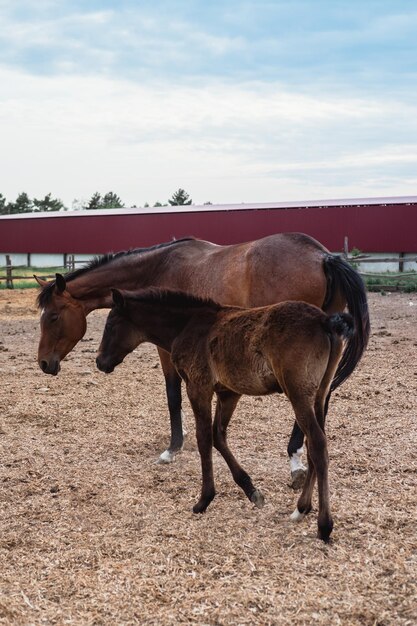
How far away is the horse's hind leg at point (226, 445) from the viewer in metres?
4.45

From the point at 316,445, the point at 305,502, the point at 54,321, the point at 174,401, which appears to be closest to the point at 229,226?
the point at 54,321

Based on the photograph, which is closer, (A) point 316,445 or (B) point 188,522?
(A) point 316,445

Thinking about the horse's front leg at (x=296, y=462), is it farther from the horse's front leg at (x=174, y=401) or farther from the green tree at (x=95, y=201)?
the green tree at (x=95, y=201)

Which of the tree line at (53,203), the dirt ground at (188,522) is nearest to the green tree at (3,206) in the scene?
the tree line at (53,203)

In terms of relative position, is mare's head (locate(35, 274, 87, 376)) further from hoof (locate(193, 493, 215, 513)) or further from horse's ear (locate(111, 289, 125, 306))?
hoof (locate(193, 493, 215, 513))

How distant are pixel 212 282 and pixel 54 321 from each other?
1.48 meters

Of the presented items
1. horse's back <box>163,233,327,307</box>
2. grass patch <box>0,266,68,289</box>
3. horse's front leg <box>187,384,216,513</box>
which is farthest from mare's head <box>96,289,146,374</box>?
grass patch <box>0,266,68,289</box>

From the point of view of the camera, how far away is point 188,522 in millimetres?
4137

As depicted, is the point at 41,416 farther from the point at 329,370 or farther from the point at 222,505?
the point at 329,370

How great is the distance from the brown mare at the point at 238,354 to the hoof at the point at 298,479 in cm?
45

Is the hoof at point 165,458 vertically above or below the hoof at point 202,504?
below

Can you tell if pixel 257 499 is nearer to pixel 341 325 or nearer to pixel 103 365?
pixel 341 325

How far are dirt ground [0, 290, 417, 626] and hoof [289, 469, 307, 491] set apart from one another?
0.23 ft

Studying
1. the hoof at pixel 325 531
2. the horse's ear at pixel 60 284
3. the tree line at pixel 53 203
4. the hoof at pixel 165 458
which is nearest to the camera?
the hoof at pixel 325 531
